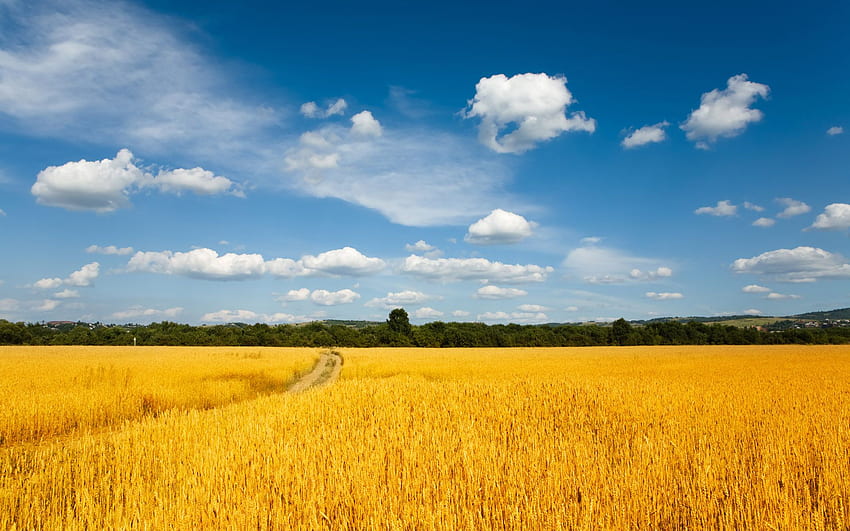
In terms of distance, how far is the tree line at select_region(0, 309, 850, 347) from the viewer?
78938 millimetres

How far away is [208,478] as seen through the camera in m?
5.04

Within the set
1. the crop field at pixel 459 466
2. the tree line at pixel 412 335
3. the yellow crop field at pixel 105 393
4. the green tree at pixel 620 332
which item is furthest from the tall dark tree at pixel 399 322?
the crop field at pixel 459 466

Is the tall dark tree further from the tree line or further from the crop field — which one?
the crop field

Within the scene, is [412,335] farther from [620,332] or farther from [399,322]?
[620,332]

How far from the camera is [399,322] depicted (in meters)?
91.4

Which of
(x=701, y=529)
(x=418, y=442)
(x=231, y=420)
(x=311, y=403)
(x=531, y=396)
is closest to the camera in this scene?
(x=701, y=529)

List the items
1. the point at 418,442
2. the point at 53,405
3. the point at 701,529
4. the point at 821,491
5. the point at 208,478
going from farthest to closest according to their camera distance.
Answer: the point at 53,405 < the point at 418,442 < the point at 208,478 < the point at 821,491 < the point at 701,529

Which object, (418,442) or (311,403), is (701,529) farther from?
(311,403)

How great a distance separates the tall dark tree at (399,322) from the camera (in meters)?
90.6

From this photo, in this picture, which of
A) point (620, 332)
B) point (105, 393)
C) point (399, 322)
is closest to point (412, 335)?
point (399, 322)

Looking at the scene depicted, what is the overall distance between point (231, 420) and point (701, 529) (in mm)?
7503

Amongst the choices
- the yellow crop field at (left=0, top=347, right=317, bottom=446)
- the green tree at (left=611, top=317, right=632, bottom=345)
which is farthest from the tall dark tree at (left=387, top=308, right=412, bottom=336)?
the yellow crop field at (left=0, top=347, right=317, bottom=446)

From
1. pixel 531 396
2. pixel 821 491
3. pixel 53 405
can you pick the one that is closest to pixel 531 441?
pixel 821 491

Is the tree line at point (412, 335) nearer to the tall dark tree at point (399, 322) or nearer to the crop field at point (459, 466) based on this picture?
the tall dark tree at point (399, 322)
